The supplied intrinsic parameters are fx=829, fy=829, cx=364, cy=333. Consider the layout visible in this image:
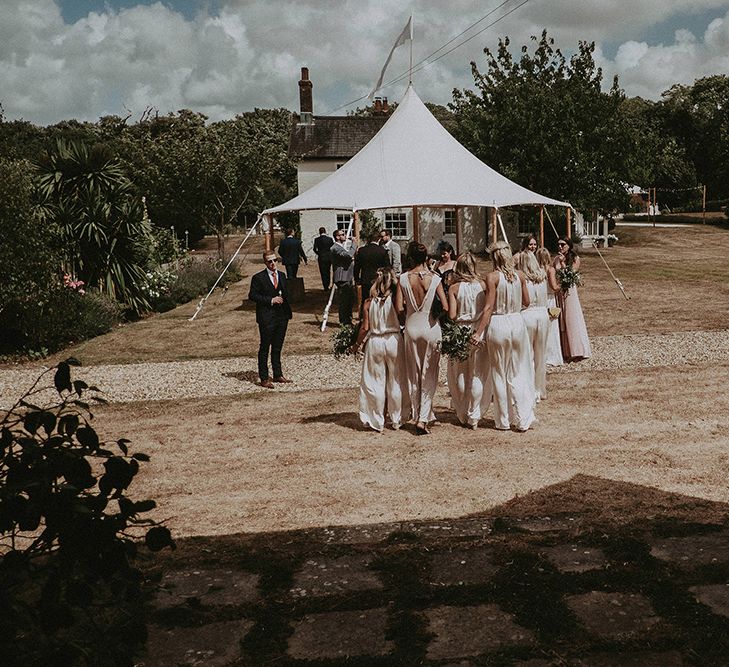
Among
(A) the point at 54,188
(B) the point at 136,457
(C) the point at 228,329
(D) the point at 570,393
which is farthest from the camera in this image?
(A) the point at 54,188

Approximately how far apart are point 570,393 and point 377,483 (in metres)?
4.07

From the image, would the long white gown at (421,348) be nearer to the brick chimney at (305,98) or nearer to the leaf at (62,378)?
the leaf at (62,378)

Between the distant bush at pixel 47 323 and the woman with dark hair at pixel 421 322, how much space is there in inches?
357

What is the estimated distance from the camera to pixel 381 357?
812 cm

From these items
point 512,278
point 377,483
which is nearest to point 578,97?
point 512,278

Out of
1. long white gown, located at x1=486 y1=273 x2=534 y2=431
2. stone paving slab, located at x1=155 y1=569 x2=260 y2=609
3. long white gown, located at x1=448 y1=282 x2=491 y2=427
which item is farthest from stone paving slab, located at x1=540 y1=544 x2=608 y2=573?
long white gown, located at x1=448 y1=282 x2=491 y2=427

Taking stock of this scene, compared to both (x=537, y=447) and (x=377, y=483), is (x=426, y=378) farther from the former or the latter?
(x=377, y=483)

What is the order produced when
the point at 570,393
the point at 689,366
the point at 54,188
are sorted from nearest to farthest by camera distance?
the point at 570,393 < the point at 689,366 < the point at 54,188

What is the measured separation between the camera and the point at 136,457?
7.42 ft

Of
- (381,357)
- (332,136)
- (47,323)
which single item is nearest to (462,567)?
(381,357)

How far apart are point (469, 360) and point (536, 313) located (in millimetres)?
1174

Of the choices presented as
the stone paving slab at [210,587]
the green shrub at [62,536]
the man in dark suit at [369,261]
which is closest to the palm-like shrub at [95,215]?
the man in dark suit at [369,261]

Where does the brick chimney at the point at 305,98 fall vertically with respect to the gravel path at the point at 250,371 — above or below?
above

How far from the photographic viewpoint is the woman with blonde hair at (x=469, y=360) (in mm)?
8039
